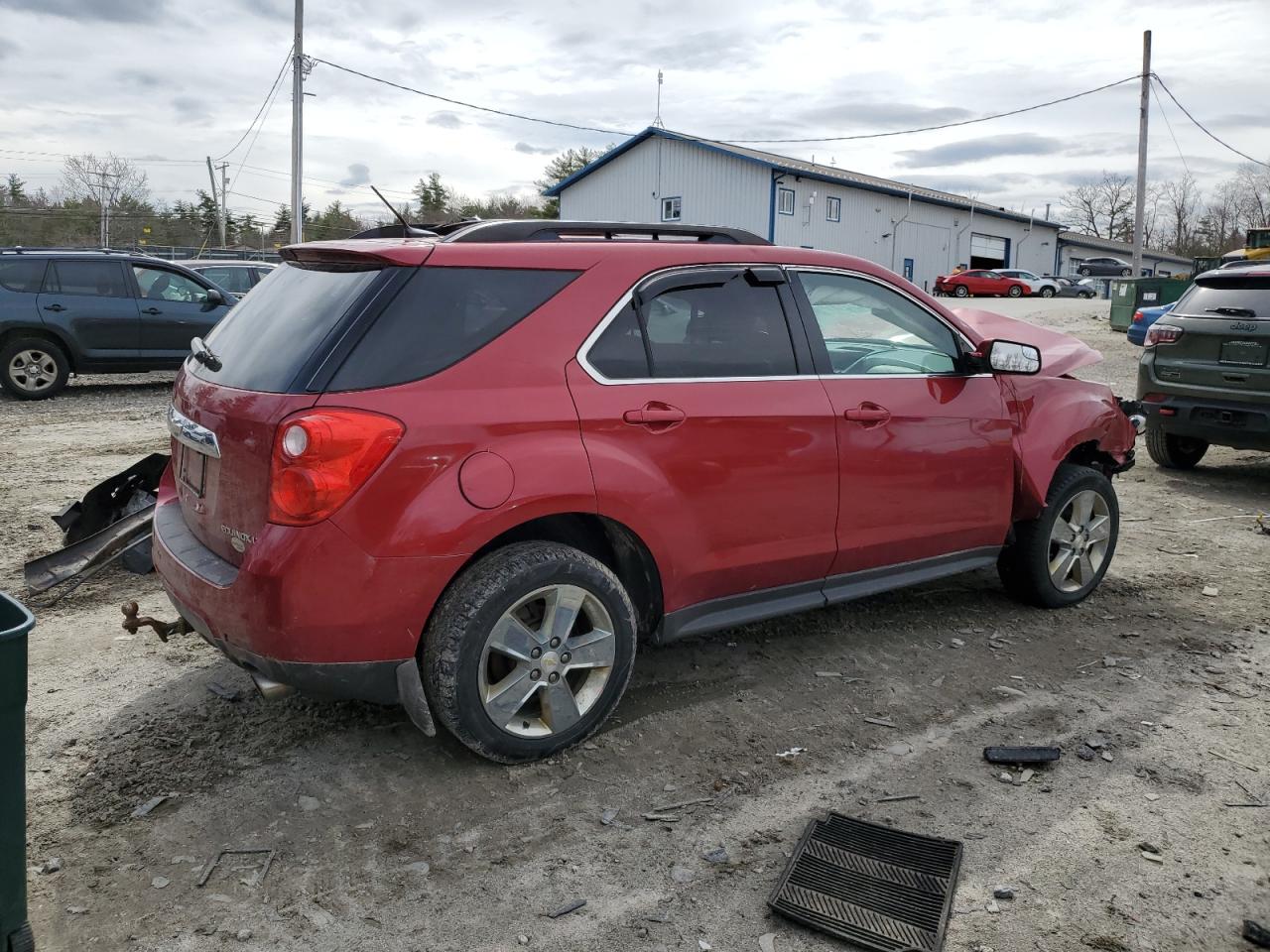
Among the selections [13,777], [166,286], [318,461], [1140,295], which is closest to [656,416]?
[318,461]

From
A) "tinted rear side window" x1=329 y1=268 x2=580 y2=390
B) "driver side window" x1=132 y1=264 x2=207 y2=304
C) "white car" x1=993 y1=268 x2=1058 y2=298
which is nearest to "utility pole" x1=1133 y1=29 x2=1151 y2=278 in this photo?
"white car" x1=993 y1=268 x2=1058 y2=298

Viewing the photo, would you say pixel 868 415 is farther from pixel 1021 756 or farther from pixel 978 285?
pixel 978 285

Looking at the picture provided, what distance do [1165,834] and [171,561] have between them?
3.32m

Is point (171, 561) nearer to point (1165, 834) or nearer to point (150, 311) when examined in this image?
point (1165, 834)

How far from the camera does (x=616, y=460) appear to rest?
352 cm

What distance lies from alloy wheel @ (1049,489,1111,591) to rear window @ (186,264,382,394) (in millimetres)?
3541

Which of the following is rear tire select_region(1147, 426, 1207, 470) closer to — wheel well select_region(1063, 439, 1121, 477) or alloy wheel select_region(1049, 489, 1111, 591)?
wheel well select_region(1063, 439, 1121, 477)

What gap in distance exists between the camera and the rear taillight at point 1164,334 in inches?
335

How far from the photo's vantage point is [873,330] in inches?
183

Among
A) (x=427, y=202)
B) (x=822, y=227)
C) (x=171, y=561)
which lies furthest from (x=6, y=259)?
(x=427, y=202)

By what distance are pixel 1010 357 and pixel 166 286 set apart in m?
11.6

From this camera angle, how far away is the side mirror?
4633 mm

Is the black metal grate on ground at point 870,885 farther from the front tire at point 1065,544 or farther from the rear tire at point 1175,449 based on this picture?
the rear tire at point 1175,449

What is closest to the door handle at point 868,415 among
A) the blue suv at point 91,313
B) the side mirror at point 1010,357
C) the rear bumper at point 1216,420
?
the side mirror at point 1010,357
